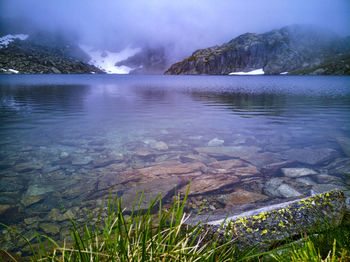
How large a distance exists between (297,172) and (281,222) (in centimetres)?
485

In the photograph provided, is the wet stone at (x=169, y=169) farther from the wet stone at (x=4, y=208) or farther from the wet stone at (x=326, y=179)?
the wet stone at (x=326, y=179)

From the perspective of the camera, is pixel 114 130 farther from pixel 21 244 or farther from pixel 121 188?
pixel 21 244

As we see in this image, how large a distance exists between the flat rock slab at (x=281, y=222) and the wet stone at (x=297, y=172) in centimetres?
386

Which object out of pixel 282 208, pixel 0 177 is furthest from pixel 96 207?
pixel 282 208

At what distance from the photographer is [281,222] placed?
2436 millimetres

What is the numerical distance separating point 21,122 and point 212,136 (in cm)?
1195

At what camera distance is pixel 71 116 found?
51.8ft

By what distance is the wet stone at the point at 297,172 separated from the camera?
6416mm

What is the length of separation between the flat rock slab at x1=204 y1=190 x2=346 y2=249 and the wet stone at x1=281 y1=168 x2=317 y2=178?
3863 mm

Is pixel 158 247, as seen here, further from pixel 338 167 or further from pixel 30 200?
pixel 338 167

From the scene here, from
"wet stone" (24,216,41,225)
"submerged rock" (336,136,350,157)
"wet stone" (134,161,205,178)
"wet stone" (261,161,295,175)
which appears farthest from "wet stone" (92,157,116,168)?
"submerged rock" (336,136,350,157)

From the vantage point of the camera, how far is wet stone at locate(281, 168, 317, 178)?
6.42m

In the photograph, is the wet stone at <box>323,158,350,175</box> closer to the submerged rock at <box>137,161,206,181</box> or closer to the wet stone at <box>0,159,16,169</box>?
the submerged rock at <box>137,161,206,181</box>

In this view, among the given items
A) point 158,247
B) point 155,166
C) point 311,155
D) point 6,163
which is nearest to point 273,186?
point 311,155
